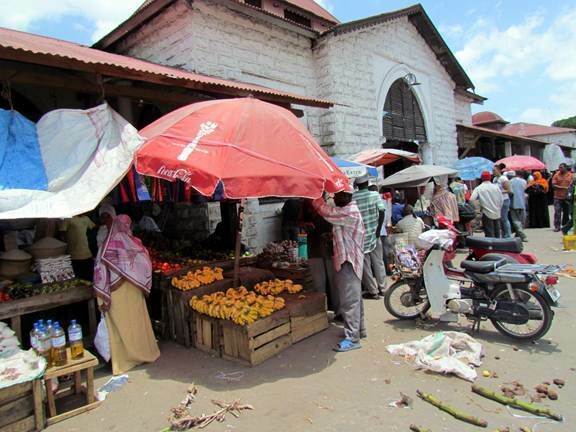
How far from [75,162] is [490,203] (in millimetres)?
9298

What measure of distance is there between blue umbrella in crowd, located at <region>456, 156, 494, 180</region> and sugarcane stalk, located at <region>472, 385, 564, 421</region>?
40.9ft

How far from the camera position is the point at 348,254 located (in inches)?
187

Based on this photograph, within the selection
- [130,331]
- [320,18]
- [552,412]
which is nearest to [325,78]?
[320,18]

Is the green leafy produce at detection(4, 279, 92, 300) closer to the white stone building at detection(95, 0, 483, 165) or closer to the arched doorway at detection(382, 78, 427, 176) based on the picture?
the white stone building at detection(95, 0, 483, 165)

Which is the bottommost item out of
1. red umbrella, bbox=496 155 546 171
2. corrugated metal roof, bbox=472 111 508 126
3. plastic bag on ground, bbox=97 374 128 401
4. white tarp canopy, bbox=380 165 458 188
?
plastic bag on ground, bbox=97 374 128 401

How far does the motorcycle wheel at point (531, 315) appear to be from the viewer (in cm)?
442

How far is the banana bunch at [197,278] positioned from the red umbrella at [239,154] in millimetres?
1733

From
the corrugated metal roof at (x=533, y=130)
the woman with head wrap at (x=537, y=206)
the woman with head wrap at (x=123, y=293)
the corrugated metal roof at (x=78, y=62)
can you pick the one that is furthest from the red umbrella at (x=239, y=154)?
the corrugated metal roof at (x=533, y=130)

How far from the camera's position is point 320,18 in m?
11.3

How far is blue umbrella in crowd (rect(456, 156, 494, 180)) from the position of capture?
14.6m

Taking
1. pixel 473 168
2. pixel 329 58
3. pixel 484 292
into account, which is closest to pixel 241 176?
pixel 484 292

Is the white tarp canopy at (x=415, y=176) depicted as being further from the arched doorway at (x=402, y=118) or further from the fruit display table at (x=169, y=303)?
the fruit display table at (x=169, y=303)

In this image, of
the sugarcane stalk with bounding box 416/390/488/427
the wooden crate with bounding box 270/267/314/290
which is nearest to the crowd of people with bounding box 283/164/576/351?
the wooden crate with bounding box 270/267/314/290

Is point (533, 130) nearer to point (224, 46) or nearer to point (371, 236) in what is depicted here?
point (224, 46)
